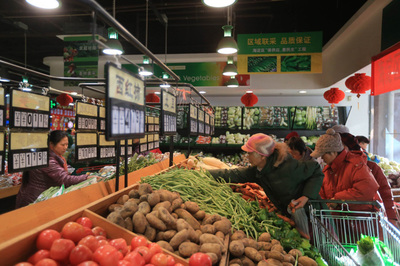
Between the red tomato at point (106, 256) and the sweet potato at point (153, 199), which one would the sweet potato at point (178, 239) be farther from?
the red tomato at point (106, 256)

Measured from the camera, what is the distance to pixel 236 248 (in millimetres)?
1851

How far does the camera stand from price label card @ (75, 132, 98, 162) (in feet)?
13.9

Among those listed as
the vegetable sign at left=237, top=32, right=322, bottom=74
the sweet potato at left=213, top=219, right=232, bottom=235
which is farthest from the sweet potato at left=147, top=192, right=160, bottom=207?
the vegetable sign at left=237, top=32, right=322, bottom=74

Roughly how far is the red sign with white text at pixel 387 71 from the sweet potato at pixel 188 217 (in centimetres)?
316

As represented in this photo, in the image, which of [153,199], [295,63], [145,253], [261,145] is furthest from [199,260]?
[295,63]

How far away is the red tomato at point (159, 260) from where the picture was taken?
1.42 meters

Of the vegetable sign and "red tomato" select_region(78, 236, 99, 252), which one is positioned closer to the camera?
"red tomato" select_region(78, 236, 99, 252)

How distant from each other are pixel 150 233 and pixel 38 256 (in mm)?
649

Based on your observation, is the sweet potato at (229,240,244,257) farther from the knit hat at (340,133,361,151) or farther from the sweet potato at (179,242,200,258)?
the knit hat at (340,133,361,151)

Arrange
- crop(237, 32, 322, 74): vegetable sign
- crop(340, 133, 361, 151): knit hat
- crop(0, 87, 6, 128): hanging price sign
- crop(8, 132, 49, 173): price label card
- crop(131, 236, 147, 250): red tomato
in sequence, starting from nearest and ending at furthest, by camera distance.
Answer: crop(131, 236, 147, 250): red tomato < crop(0, 87, 6, 128): hanging price sign < crop(8, 132, 49, 173): price label card < crop(340, 133, 361, 151): knit hat < crop(237, 32, 322, 74): vegetable sign

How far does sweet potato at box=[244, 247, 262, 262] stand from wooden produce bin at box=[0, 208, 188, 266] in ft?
1.82

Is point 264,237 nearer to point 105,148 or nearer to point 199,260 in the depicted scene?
point 199,260

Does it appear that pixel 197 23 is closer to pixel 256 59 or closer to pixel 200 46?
pixel 200 46

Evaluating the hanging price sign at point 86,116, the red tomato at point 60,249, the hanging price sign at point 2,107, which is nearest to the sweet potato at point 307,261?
the red tomato at point 60,249
